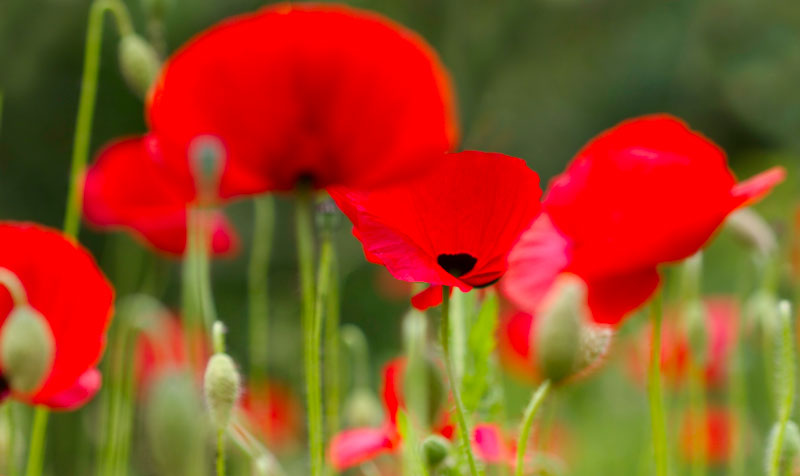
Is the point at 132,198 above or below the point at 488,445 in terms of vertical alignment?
above

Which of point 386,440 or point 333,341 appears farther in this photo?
point 333,341

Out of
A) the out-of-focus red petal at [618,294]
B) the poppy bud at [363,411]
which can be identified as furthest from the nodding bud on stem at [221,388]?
the poppy bud at [363,411]

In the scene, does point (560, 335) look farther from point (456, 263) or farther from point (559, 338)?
point (456, 263)

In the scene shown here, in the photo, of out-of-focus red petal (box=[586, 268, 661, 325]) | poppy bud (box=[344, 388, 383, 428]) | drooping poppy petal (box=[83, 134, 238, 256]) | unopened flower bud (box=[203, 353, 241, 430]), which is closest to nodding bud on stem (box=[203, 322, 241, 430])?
unopened flower bud (box=[203, 353, 241, 430])

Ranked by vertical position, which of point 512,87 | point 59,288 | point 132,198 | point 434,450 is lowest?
point 434,450

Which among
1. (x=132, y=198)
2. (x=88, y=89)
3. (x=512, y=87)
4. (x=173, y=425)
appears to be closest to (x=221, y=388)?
(x=173, y=425)

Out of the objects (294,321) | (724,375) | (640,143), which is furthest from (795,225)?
(294,321)

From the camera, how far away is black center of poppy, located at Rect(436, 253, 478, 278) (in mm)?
572

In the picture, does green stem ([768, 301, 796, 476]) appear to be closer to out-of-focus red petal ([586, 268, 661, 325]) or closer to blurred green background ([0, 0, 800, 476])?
out-of-focus red petal ([586, 268, 661, 325])

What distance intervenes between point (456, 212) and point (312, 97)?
0.10 m

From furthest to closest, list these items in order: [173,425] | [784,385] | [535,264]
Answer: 1. [535,264]
2. [784,385]
3. [173,425]

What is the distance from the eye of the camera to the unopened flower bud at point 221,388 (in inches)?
19.8

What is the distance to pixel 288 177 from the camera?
0.54 metres

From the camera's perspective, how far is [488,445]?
64 cm
